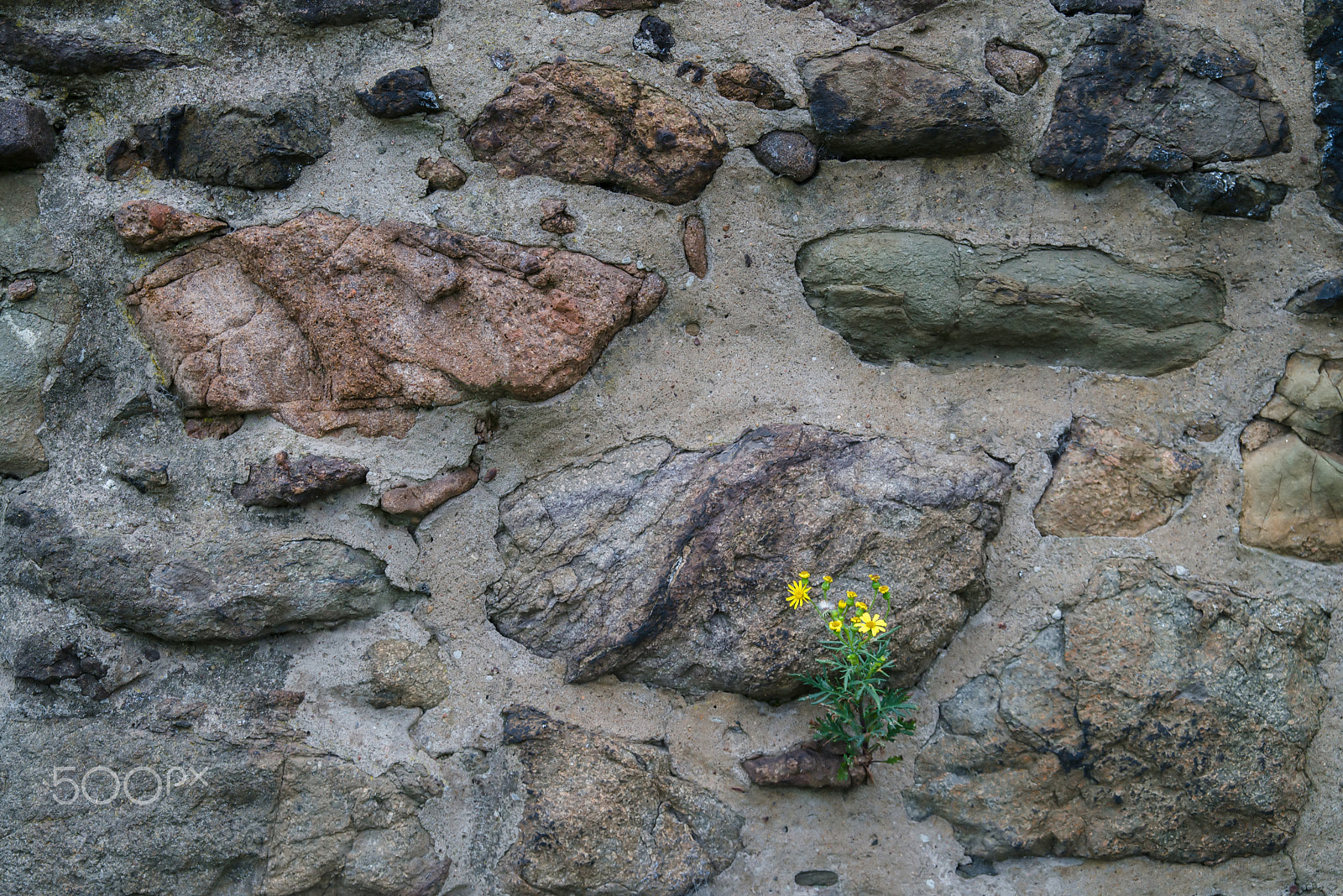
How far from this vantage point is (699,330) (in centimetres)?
150

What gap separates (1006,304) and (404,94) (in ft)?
3.45

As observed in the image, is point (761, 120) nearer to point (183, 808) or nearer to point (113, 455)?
point (113, 455)

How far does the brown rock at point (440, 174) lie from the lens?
1471mm

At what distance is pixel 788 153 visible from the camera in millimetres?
1481

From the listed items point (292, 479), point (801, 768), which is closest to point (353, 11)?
point (292, 479)

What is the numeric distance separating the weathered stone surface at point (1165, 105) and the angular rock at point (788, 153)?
411 millimetres

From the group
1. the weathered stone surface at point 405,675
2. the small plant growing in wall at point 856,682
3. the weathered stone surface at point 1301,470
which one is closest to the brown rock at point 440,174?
the weathered stone surface at point 405,675

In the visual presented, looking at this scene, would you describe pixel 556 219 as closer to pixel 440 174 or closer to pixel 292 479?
pixel 440 174

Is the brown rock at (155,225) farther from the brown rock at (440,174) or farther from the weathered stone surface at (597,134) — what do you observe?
the weathered stone surface at (597,134)

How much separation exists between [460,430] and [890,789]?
0.91 metres

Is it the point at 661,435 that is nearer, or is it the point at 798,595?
the point at 798,595

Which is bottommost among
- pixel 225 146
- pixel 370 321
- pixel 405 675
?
pixel 405 675

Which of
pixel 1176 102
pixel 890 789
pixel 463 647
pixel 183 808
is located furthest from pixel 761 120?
pixel 183 808

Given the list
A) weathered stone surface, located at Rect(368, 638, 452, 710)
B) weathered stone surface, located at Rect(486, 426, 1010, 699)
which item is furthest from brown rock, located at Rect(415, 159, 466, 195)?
weathered stone surface, located at Rect(368, 638, 452, 710)
